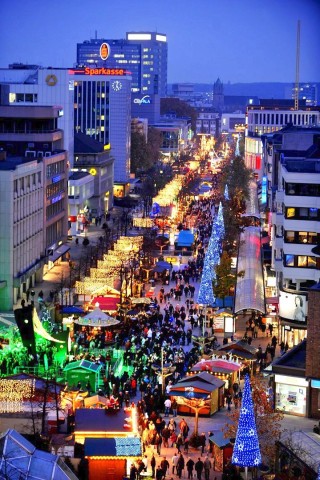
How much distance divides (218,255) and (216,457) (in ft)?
99.1

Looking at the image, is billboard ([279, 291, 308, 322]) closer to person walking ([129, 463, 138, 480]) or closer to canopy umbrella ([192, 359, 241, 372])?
canopy umbrella ([192, 359, 241, 372])

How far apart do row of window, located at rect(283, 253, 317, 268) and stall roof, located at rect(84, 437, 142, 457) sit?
62.6 feet

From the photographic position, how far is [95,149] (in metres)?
92.8

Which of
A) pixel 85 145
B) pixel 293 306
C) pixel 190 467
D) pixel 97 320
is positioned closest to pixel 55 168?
pixel 97 320

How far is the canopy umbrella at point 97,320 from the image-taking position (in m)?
40.6

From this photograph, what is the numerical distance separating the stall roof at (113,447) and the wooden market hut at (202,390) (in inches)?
213

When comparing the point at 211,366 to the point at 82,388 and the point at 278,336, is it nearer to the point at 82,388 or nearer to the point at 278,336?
the point at 82,388

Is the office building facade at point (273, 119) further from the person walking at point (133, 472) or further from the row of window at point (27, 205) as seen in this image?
the person walking at point (133, 472)

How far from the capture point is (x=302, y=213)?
43875mm

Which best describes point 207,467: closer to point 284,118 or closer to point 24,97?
point 24,97

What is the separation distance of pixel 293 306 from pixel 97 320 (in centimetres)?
700

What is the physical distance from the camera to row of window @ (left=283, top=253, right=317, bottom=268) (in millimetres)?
43406

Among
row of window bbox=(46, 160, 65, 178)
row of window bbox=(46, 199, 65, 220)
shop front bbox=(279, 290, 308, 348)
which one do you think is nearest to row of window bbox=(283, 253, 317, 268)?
shop front bbox=(279, 290, 308, 348)

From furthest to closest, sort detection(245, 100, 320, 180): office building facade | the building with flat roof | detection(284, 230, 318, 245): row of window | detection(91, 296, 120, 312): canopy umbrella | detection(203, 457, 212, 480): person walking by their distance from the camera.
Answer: detection(245, 100, 320, 180): office building facade, the building with flat roof, detection(91, 296, 120, 312): canopy umbrella, detection(284, 230, 318, 245): row of window, detection(203, 457, 212, 480): person walking
